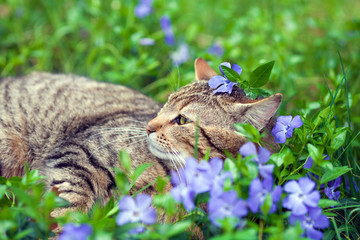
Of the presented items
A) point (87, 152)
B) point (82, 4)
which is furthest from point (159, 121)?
point (82, 4)

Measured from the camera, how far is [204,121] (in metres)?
2.12

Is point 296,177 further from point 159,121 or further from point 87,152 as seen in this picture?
point 87,152

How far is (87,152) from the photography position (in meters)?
2.41

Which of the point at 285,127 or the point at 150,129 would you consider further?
the point at 150,129

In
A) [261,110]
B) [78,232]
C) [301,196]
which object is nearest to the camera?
[78,232]

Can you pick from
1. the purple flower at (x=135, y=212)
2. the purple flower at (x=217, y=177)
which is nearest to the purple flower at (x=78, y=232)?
the purple flower at (x=135, y=212)

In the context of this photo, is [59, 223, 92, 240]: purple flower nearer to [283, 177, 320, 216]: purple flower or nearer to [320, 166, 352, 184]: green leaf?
[283, 177, 320, 216]: purple flower

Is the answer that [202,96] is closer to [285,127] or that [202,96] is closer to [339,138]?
[285,127]

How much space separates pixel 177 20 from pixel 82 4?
3.79ft

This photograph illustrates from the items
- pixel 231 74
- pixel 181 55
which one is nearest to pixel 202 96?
pixel 231 74

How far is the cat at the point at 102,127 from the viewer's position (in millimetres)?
2086

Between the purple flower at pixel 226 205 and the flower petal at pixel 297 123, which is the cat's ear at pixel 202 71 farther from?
the purple flower at pixel 226 205

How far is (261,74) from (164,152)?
2.33 feet

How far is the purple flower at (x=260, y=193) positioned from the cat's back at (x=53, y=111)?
A: 1217 millimetres
